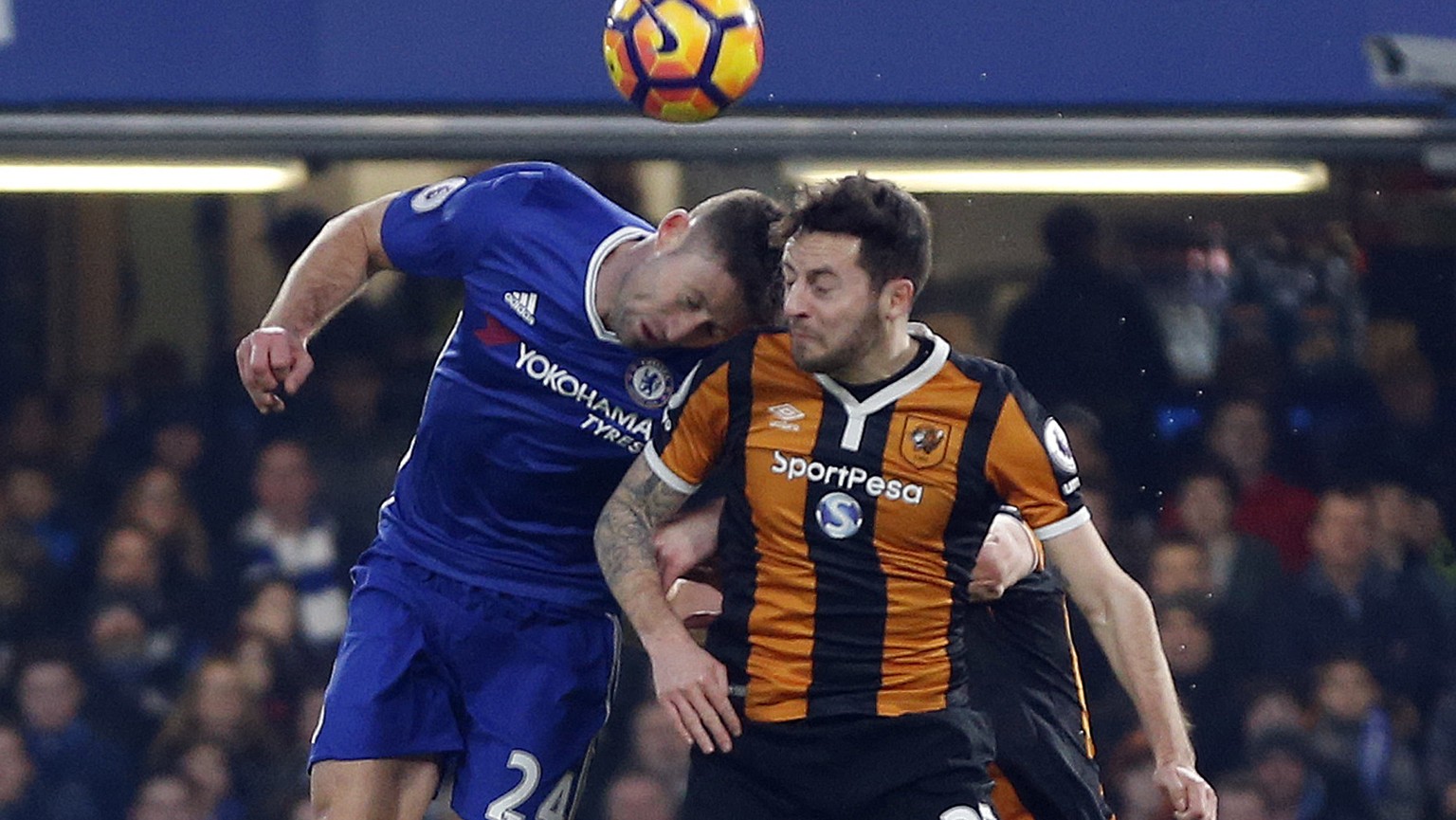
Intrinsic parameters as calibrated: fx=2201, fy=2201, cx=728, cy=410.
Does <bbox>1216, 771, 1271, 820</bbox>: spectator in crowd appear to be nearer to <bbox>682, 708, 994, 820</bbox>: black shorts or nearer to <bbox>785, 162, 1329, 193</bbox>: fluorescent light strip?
<bbox>785, 162, 1329, 193</bbox>: fluorescent light strip

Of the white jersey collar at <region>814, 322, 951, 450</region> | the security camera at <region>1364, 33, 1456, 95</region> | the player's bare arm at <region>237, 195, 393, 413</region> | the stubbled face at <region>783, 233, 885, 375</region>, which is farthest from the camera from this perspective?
the security camera at <region>1364, 33, 1456, 95</region>

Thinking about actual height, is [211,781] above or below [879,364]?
below

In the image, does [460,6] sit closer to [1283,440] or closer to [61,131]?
[61,131]

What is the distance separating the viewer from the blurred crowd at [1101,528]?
6410mm

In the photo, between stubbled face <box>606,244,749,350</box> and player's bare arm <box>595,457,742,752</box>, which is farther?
stubbled face <box>606,244,749,350</box>

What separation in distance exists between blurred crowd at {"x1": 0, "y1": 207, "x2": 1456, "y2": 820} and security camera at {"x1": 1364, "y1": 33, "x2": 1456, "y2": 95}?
49cm

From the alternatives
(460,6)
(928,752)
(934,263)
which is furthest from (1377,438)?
(928,752)

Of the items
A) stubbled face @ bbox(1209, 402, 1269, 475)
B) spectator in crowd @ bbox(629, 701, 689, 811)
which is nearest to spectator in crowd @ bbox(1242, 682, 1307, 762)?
stubbled face @ bbox(1209, 402, 1269, 475)

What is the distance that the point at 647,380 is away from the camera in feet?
12.9

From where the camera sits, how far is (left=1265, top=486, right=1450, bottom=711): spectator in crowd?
6.52 m

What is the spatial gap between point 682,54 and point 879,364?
1105 mm

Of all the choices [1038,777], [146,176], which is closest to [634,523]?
[1038,777]

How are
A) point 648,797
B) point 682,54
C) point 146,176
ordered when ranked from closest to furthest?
point 682,54, point 146,176, point 648,797

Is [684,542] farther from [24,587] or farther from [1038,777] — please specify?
[24,587]
